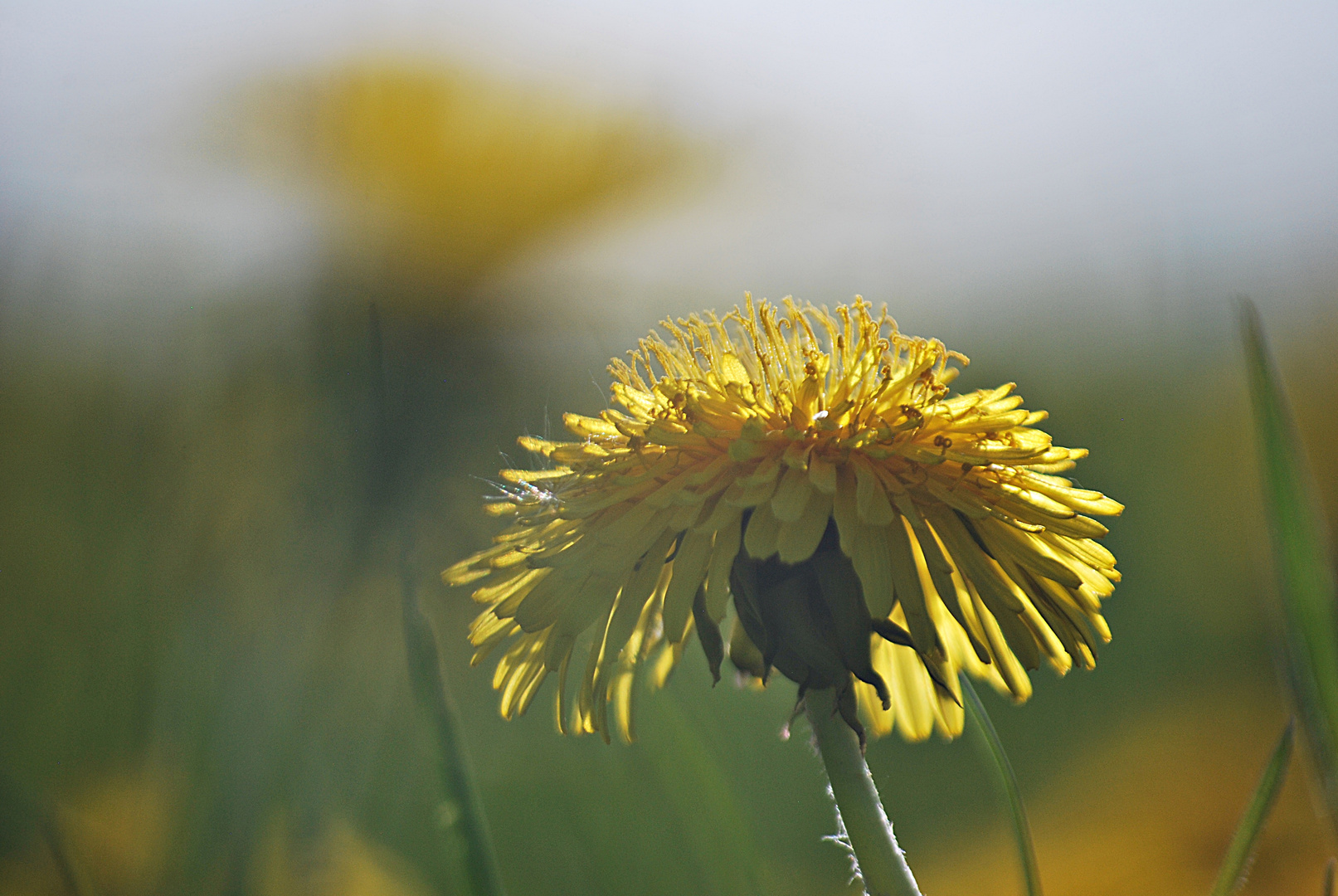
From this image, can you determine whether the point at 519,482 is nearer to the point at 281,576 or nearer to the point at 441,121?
the point at 281,576

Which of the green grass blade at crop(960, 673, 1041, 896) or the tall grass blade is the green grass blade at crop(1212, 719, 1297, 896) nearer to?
the green grass blade at crop(960, 673, 1041, 896)

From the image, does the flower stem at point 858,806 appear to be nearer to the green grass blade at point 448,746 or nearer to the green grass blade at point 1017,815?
the green grass blade at point 1017,815

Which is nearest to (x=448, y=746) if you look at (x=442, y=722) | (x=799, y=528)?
(x=442, y=722)

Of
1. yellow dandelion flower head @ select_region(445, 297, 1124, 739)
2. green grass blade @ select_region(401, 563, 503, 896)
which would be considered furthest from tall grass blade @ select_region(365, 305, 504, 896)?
yellow dandelion flower head @ select_region(445, 297, 1124, 739)

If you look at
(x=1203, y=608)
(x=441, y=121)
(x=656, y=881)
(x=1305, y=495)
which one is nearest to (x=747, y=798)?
(x=656, y=881)

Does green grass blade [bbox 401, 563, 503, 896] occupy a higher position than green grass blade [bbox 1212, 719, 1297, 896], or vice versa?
green grass blade [bbox 401, 563, 503, 896]

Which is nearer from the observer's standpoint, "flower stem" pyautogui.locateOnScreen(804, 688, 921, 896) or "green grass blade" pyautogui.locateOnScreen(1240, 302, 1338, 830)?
"green grass blade" pyautogui.locateOnScreen(1240, 302, 1338, 830)

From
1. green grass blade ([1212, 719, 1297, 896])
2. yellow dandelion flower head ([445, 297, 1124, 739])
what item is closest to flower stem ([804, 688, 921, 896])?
yellow dandelion flower head ([445, 297, 1124, 739])
